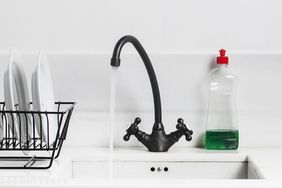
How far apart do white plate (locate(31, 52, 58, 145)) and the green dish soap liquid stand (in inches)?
18.9

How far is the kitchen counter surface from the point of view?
4.12ft

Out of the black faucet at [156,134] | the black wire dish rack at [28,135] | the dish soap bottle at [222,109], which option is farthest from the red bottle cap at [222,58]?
the black wire dish rack at [28,135]

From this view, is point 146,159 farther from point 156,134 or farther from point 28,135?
point 28,135

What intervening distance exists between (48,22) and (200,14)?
1.59 ft

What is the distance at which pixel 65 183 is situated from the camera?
4.14 feet

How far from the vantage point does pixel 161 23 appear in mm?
1800

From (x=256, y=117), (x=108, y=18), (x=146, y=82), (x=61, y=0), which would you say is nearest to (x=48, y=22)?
(x=61, y=0)

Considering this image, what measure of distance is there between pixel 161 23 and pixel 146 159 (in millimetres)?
439

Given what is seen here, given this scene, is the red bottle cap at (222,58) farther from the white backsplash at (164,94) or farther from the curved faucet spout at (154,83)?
the curved faucet spout at (154,83)

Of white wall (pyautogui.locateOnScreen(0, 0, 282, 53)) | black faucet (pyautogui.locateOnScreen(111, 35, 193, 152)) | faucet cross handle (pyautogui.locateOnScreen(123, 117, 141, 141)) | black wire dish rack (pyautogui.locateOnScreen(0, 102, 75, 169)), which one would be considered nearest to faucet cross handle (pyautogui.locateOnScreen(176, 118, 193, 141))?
black faucet (pyautogui.locateOnScreen(111, 35, 193, 152))

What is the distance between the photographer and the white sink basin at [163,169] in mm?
1674

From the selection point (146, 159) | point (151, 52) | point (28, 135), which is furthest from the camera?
point (151, 52)

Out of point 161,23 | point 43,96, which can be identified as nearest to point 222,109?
point 161,23

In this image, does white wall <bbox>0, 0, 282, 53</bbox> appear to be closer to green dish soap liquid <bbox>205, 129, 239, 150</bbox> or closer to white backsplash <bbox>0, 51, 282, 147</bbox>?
white backsplash <bbox>0, 51, 282, 147</bbox>
